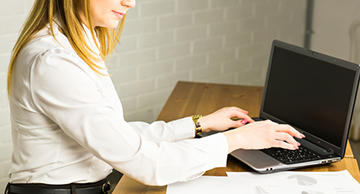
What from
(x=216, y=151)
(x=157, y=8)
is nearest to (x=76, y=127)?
(x=216, y=151)

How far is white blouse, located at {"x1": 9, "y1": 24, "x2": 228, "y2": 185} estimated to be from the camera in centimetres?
84

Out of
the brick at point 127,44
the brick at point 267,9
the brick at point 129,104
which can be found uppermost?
the brick at point 267,9

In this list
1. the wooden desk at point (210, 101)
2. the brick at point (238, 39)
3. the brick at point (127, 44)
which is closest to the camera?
the wooden desk at point (210, 101)

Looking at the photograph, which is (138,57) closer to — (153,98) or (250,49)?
(153,98)

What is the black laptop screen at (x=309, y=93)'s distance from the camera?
1.05m

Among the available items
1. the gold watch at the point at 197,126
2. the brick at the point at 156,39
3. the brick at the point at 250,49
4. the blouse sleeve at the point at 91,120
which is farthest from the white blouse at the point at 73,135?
the brick at the point at 250,49

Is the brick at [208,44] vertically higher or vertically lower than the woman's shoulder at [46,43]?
lower

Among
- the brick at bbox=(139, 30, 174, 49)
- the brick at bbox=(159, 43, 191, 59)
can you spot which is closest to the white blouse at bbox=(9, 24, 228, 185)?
the brick at bbox=(139, 30, 174, 49)

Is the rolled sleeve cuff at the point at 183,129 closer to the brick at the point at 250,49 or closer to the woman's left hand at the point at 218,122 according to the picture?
the woman's left hand at the point at 218,122

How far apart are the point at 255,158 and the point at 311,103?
0.24m

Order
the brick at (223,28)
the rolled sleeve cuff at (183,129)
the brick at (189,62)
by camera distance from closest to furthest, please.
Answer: the rolled sleeve cuff at (183,129)
the brick at (189,62)
the brick at (223,28)

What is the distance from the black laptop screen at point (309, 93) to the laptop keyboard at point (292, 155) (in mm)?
63

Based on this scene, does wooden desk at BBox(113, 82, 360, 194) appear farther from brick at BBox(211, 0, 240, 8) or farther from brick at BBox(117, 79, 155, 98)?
brick at BBox(211, 0, 240, 8)

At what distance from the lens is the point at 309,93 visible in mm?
1164
